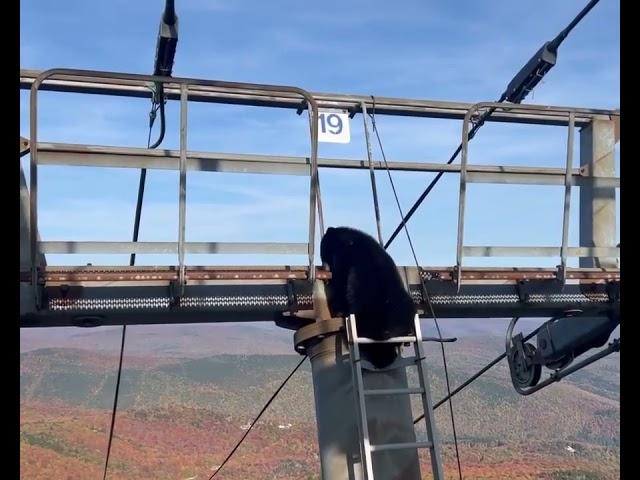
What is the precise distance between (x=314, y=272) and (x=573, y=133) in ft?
8.37

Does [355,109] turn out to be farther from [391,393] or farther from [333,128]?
[391,393]

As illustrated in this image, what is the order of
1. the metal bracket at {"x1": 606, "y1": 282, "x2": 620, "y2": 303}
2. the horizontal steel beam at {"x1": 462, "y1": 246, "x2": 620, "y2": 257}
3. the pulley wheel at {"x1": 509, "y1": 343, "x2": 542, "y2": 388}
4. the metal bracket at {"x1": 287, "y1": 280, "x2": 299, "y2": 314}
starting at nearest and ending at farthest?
the metal bracket at {"x1": 287, "y1": 280, "x2": 299, "y2": 314} → the horizontal steel beam at {"x1": 462, "y1": 246, "x2": 620, "y2": 257} → the metal bracket at {"x1": 606, "y1": 282, "x2": 620, "y2": 303} → the pulley wheel at {"x1": 509, "y1": 343, "x2": 542, "y2": 388}

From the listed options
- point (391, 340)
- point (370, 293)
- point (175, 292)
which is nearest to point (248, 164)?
point (175, 292)

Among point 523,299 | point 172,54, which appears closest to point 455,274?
point 523,299

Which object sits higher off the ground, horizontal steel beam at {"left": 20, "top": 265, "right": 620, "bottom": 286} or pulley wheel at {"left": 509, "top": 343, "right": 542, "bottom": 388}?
horizontal steel beam at {"left": 20, "top": 265, "right": 620, "bottom": 286}

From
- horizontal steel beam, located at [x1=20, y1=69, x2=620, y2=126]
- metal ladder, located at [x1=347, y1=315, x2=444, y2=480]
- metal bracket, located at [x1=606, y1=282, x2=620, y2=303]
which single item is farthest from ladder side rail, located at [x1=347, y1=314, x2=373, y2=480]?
metal bracket, located at [x1=606, y1=282, x2=620, y2=303]

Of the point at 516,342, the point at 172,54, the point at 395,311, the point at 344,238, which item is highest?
the point at 172,54

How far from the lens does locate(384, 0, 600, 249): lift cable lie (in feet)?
21.3

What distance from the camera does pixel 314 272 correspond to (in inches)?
215

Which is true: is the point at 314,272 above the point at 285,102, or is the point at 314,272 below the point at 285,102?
below

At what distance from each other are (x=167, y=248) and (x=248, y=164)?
0.94 metres

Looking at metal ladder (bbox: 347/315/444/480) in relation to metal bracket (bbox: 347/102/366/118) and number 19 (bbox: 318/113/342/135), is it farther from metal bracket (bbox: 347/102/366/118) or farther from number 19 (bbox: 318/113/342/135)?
metal bracket (bbox: 347/102/366/118)

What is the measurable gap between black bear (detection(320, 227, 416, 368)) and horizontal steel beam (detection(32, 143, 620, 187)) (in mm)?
725
